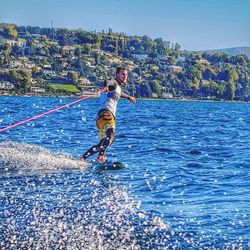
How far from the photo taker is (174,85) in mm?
197750

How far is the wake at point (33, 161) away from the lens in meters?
13.8

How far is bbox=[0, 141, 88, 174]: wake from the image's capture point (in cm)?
1384

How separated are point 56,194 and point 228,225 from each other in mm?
3541

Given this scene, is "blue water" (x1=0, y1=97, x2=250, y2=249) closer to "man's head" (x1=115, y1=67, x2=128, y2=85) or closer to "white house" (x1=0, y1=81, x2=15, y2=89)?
"man's head" (x1=115, y1=67, x2=128, y2=85)

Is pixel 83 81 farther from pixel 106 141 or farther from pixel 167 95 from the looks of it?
pixel 106 141

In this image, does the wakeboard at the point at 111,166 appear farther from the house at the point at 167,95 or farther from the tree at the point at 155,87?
the house at the point at 167,95

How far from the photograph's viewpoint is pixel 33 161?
1474cm

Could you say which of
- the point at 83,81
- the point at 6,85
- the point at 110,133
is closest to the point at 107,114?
the point at 110,133

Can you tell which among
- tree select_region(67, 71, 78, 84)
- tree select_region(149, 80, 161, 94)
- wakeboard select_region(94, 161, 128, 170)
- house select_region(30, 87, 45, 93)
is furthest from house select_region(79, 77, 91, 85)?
wakeboard select_region(94, 161, 128, 170)

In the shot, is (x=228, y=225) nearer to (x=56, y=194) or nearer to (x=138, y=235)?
(x=138, y=235)

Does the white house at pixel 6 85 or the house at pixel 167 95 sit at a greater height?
the white house at pixel 6 85

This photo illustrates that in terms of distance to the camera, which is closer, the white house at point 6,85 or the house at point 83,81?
the white house at point 6,85

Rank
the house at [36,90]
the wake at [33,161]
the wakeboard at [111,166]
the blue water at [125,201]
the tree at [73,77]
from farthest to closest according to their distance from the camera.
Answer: the tree at [73,77]
the house at [36,90]
the wakeboard at [111,166]
the wake at [33,161]
the blue water at [125,201]

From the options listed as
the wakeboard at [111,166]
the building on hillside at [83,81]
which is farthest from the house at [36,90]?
the wakeboard at [111,166]
